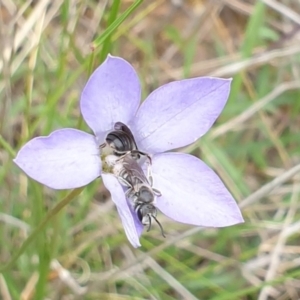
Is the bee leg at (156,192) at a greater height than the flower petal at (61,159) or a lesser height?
lesser

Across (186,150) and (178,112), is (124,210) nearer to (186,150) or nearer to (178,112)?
(178,112)

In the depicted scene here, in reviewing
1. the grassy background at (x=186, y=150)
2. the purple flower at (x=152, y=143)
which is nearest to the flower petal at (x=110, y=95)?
the purple flower at (x=152, y=143)

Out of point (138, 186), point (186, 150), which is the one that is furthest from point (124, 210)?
point (186, 150)

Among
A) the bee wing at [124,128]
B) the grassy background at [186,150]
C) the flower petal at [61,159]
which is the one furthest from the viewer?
the grassy background at [186,150]

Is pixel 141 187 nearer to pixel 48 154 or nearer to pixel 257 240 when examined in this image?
pixel 48 154

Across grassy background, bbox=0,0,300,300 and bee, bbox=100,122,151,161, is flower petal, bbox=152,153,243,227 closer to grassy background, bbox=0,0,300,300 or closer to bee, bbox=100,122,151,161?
bee, bbox=100,122,151,161

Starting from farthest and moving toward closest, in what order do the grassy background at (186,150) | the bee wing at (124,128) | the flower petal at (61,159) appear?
the grassy background at (186,150) → the bee wing at (124,128) → the flower petal at (61,159)

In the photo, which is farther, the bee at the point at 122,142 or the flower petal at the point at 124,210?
the bee at the point at 122,142

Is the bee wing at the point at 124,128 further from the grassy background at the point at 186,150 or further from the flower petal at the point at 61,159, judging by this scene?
the grassy background at the point at 186,150
